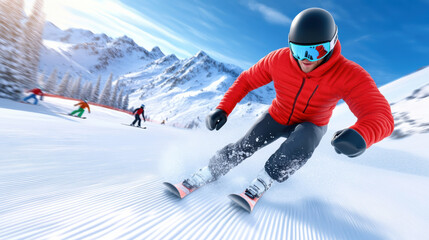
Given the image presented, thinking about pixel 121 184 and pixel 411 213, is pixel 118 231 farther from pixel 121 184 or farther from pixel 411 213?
pixel 411 213

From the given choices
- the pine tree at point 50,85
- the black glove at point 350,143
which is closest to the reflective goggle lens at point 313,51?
the black glove at point 350,143

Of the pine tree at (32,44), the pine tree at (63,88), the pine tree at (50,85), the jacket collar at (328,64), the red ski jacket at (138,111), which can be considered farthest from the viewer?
the pine tree at (63,88)

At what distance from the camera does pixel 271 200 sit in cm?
198

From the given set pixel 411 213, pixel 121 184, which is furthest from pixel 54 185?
pixel 411 213

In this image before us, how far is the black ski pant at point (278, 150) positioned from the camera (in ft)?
6.08

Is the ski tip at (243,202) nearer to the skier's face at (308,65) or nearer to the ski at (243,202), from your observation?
the ski at (243,202)

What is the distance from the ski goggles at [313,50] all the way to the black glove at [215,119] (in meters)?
1.00

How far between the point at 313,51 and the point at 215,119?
3.75ft

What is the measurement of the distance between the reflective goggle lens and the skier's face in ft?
0.37

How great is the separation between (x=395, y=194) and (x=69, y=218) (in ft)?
11.4

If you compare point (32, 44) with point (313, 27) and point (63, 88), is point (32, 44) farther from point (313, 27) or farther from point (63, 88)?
point (63, 88)

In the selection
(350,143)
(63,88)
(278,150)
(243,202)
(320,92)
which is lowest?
(63,88)

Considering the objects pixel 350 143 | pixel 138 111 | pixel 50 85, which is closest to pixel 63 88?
pixel 50 85

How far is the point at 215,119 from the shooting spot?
231 cm
